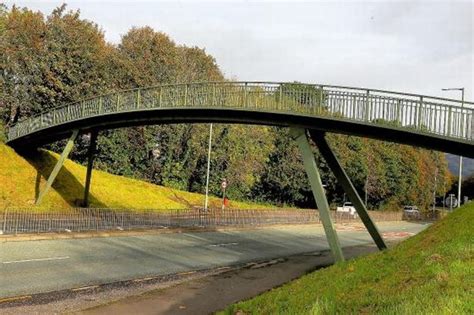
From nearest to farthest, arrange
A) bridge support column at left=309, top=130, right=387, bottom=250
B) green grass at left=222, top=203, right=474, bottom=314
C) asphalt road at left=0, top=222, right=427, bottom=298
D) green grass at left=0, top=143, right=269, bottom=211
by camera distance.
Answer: green grass at left=222, top=203, right=474, bottom=314, asphalt road at left=0, top=222, right=427, bottom=298, bridge support column at left=309, top=130, right=387, bottom=250, green grass at left=0, top=143, right=269, bottom=211

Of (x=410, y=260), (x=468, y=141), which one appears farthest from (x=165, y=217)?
(x=410, y=260)

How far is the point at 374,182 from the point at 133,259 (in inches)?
2285

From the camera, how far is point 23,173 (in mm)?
34938

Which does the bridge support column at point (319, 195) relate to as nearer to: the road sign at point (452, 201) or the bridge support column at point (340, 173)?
the bridge support column at point (340, 173)

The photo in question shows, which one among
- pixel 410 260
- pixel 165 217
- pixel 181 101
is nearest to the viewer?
pixel 410 260

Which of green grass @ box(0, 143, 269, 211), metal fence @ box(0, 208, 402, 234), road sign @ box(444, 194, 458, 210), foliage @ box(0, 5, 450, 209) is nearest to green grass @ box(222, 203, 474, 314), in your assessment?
metal fence @ box(0, 208, 402, 234)

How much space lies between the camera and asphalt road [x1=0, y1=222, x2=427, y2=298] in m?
14.7

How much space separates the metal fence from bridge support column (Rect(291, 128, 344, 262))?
13.5 metres

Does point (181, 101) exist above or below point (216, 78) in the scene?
below

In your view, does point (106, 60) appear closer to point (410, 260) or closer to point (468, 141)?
point (468, 141)

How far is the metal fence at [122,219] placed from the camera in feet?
77.9

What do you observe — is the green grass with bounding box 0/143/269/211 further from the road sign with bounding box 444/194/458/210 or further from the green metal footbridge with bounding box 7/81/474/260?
the road sign with bounding box 444/194/458/210

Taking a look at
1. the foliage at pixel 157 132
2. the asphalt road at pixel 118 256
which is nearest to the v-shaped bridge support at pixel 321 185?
the asphalt road at pixel 118 256

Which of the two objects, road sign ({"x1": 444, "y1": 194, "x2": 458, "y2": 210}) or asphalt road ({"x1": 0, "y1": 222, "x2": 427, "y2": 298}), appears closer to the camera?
asphalt road ({"x1": 0, "y1": 222, "x2": 427, "y2": 298})
